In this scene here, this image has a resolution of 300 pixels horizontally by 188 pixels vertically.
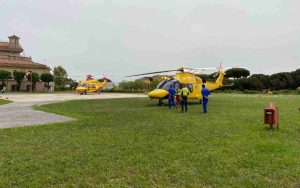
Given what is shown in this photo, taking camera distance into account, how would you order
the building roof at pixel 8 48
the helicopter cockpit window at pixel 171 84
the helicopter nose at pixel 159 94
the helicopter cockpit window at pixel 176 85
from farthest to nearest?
the building roof at pixel 8 48 < the helicopter cockpit window at pixel 176 85 < the helicopter cockpit window at pixel 171 84 < the helicopter nose at pixel 159 94

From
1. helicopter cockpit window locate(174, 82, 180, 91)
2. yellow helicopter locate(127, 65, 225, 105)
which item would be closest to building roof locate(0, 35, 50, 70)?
yellow helicopter locate(127, 65, 225, 105)

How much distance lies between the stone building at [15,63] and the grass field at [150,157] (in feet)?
239

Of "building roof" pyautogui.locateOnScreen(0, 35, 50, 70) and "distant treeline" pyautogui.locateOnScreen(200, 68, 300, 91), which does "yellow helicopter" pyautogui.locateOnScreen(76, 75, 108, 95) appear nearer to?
"distant treeline" pyautogui.locateOnScreen(200, 68, 300, 91)

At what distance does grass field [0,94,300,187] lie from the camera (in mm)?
5500

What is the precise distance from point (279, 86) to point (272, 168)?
5831 centimetres

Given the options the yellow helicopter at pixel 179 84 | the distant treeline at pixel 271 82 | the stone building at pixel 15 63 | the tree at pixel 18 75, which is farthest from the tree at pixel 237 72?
the yellow helicopter at pixel 179 84

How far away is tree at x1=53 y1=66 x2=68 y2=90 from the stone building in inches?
100

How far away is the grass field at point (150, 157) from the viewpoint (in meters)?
5.50

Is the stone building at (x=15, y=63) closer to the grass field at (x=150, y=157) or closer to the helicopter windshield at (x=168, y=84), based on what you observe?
the helicopter windshield at (x=168, y=84)

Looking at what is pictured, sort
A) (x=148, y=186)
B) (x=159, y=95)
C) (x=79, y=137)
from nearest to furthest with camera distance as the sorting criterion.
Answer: (x=148, y=186)
(x=79, y=137)
(x=159, y=95)

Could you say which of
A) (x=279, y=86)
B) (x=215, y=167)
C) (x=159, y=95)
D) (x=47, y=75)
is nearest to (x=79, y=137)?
(x=215, y=167)

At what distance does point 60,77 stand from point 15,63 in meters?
11.5

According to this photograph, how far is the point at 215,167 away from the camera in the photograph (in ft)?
20.4

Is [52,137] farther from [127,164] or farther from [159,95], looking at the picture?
[159,95]
